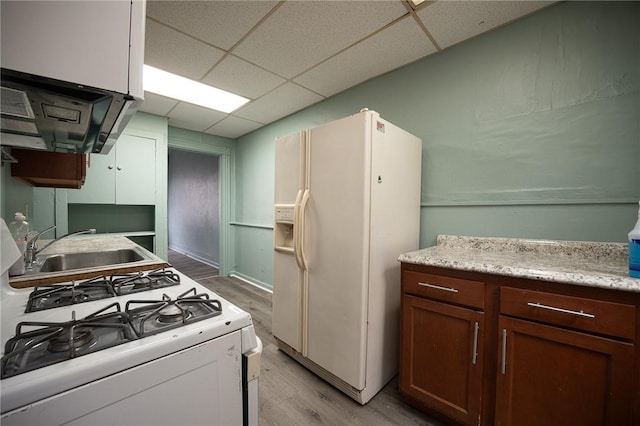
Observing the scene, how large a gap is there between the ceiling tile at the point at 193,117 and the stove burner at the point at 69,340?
9.56 feet

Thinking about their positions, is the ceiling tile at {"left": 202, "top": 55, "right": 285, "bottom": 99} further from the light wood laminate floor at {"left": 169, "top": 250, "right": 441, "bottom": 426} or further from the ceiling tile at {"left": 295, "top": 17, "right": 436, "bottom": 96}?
the light wood laminate floor at {"left": 169, "top": 250, "right": 441, "bottom": 426}

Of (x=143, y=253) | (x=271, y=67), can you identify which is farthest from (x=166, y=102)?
(x=143, y=253)

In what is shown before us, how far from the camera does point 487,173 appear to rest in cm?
174

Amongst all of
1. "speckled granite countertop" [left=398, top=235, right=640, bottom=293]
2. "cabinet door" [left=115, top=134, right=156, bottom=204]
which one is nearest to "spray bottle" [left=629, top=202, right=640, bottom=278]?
"speckled granite countertop" [left=398, top=235, right=640, bottom=293]

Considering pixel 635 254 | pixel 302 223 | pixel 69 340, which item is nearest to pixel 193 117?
pixel 302 223

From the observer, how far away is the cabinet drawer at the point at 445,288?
1.25m

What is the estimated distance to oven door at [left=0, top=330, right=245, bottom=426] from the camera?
53cm

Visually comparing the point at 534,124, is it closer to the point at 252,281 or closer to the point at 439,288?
the point at 439,288

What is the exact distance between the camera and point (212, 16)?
1634 millimetres

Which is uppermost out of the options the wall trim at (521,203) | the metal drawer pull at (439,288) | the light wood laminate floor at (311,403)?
the wall trim at (521,203)

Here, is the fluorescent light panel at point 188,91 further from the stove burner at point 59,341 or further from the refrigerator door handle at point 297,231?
the stove burner at point 59,341

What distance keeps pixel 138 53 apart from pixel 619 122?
2.17 meters

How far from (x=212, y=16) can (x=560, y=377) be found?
2.61m

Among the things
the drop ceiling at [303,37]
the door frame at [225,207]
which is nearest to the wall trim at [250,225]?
the door frame at [225,207]
